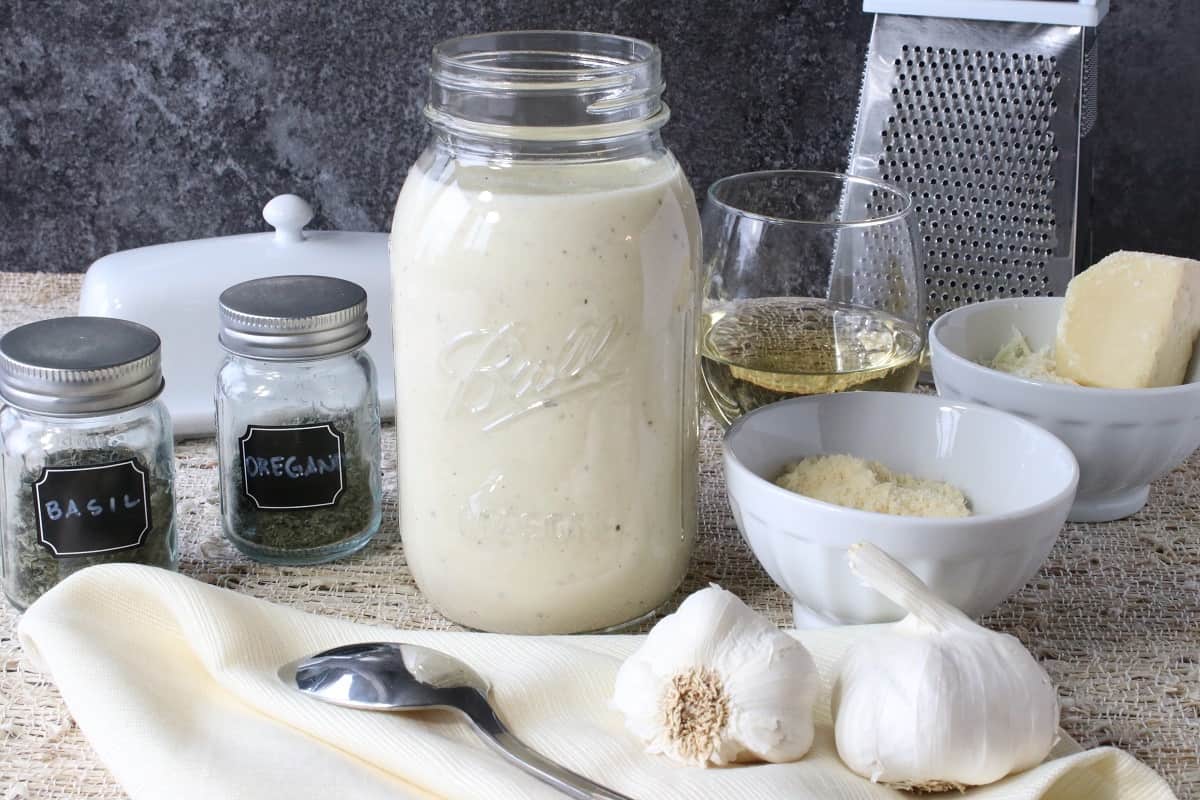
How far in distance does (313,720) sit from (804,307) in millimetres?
589

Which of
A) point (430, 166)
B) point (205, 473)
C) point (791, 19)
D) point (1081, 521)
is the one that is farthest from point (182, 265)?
point (1081, 521)

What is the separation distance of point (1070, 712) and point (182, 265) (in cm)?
87

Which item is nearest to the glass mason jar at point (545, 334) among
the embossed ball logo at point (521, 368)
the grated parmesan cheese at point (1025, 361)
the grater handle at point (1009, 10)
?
the embossed ball logo at point (521, 368)

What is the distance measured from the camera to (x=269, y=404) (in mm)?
1027

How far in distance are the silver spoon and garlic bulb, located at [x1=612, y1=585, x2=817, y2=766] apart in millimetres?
68

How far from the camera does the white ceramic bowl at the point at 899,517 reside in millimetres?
840

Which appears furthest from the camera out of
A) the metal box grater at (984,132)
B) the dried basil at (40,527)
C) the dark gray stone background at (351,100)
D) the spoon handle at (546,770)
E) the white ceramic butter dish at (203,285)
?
the dark gray stone background at (351,100)

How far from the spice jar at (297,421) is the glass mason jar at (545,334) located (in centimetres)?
10

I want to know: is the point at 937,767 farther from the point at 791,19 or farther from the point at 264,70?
the point at 264,70

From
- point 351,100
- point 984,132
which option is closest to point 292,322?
point 351,100

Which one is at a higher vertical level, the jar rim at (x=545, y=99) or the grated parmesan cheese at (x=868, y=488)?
the jar rim at (x=545, y=99)

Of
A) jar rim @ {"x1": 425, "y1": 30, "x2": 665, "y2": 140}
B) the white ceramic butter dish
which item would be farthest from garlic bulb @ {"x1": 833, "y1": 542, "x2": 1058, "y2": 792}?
the white ceramic butter dish

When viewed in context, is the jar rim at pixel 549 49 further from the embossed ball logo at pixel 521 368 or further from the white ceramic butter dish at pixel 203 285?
the white ceramic butter dish at pixel 203 285

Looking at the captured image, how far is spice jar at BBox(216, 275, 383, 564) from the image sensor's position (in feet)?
3.28
